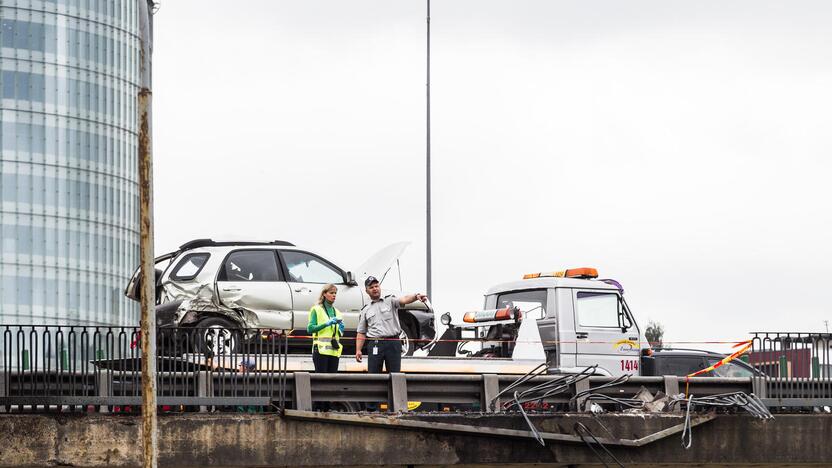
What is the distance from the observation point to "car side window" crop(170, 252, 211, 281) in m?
19.1

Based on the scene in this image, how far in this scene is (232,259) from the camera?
19375mm

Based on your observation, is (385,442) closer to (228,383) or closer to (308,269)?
(228,383)

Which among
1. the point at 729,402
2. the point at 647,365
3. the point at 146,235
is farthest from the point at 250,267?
the point at 729,402

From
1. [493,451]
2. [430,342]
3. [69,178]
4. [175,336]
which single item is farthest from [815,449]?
[69,178]

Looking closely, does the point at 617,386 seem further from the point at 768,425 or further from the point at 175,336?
the point at 175,336

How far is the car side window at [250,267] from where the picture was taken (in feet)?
63.2

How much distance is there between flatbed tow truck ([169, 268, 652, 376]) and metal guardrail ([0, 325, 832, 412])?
9.75 ft

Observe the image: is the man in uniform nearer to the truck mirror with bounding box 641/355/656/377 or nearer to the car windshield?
the truck mirror with bounding box 641/355/656/377

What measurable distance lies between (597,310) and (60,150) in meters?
79.2

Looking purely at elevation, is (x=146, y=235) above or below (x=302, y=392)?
above

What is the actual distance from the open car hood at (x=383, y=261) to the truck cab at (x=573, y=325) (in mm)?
1095

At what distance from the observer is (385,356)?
17.1 metres

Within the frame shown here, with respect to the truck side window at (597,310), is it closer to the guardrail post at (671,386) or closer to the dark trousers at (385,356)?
the guardrail post at (671,386)

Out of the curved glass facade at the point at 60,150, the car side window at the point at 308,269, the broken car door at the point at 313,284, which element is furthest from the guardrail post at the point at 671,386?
the curved glass facade at the point at 60,150
